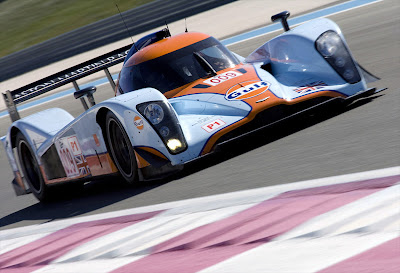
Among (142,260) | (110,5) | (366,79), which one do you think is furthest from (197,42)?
(110,5)

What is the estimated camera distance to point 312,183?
171 inches

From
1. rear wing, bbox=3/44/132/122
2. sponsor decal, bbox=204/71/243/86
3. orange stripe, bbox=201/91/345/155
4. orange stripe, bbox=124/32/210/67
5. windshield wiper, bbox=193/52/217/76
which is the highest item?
rear wing, bbox=3/44/132/122

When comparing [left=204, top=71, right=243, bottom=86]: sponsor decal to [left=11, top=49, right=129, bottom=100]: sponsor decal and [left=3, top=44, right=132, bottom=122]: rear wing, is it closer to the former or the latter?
[left=3, top=44, right=132, bottom=122]: rear wing

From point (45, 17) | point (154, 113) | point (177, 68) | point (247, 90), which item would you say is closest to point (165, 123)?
point (154, 113)

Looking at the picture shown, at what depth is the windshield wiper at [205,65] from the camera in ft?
21.9

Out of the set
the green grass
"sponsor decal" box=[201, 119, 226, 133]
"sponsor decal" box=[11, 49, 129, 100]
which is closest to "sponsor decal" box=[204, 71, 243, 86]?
"sponsor decal" box=[201, 119, 226, 133]

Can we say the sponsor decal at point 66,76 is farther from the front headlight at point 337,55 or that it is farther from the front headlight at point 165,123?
the front headlight at point 337,55

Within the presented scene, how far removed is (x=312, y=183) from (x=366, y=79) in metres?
2.61

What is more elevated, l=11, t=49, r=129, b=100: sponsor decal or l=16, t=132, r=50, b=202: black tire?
l=11, t=49, r=129, b=100: sponsor decal

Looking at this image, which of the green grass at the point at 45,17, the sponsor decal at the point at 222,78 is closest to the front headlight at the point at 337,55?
the sponsor decal at the point at 222,78

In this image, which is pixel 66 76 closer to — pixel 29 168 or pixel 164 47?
pixel 29 168

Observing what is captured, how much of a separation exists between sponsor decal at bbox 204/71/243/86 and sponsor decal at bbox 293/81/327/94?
0.56 m

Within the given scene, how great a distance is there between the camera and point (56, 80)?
8.08 metres

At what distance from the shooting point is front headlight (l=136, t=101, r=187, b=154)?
18.7 ft
